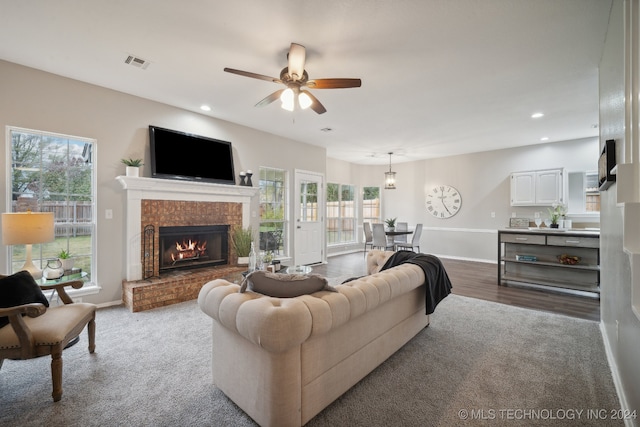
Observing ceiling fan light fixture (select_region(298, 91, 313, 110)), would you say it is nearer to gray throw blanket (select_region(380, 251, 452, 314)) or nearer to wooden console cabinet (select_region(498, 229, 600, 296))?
gray throw blanket (select_region(380, 251, 452, 314))

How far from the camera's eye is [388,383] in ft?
6.58

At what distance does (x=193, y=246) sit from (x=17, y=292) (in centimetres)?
244

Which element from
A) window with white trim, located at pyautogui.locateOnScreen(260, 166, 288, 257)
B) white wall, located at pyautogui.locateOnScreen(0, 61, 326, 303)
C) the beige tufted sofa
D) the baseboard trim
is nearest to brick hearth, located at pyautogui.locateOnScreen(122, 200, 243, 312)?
white wall, located at pyautogui.locateOnScreen(0, 61, 326, 303)

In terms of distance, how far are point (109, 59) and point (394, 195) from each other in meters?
7.39

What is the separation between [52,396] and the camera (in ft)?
5.99

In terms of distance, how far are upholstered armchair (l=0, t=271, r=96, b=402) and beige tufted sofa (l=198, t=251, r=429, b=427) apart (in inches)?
39.5

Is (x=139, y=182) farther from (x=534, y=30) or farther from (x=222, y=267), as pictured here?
(x=534, y=30)

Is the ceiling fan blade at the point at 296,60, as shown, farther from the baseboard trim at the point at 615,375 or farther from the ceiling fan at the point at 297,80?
the baseboard trim at the point at 615,375

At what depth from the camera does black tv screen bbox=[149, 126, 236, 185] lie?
3.96 metres

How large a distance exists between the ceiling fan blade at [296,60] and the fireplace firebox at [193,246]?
114 inches

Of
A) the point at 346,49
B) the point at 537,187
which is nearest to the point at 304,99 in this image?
the point at 346,49

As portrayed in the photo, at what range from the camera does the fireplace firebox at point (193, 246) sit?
4.12 meters

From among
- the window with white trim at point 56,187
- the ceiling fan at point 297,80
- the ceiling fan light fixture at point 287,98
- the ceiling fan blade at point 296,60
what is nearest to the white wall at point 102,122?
the window with white trim at point 56,187

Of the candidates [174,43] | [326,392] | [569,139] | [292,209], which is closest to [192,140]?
[174,43]
